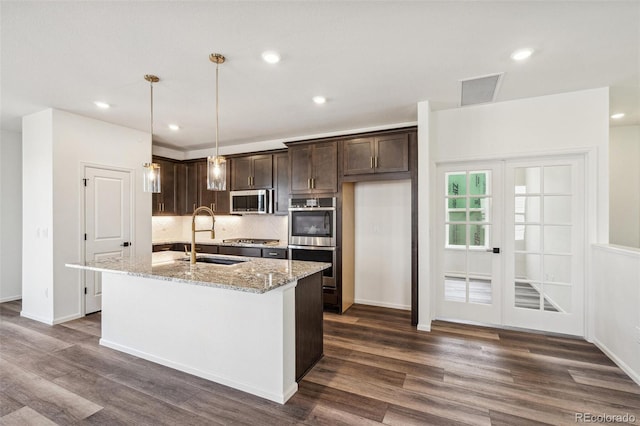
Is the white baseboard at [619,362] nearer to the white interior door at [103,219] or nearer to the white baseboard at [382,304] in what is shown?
the white baseboard at [382,304]

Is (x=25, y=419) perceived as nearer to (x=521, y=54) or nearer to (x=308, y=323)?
(x=308, y=323)

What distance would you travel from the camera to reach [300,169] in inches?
178

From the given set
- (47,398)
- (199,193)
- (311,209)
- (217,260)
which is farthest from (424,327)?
(199,193)

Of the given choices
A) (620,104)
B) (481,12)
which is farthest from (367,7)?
(620,104)

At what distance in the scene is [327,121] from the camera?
4.21 metres

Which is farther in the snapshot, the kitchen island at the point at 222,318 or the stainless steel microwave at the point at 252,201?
the stainless steel microwave at the point at 252,201

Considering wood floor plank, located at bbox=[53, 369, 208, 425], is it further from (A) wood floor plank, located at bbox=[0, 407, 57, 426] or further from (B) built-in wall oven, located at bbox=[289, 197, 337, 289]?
(B) built-in wall oven, located at bbox=[289, 197, 337, 289]

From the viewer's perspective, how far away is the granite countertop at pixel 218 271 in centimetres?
201

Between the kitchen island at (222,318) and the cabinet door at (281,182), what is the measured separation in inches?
76.4

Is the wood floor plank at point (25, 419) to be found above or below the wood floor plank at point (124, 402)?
below

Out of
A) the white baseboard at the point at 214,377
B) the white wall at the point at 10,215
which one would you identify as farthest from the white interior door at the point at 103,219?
the white wall at the point at 10,215

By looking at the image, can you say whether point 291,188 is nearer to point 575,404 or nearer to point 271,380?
point 271,380

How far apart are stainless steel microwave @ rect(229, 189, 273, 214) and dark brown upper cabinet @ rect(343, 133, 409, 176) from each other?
1.48 metres

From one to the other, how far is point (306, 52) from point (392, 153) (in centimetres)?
193
